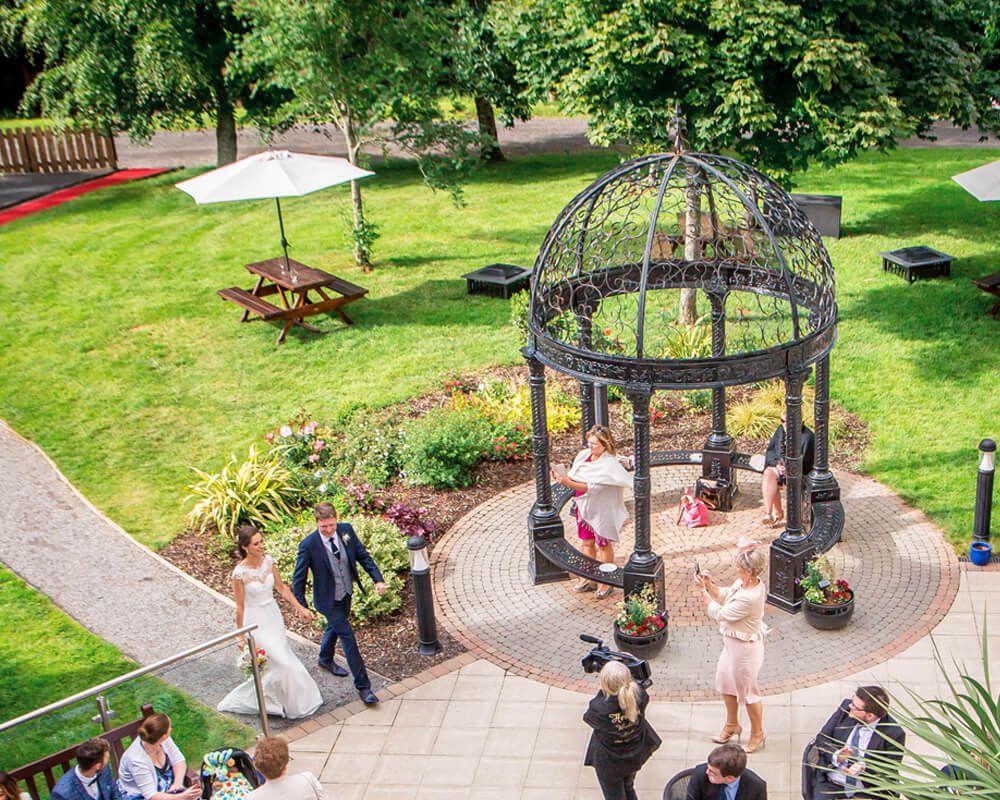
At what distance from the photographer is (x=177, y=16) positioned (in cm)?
2455

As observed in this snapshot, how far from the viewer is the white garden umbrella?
14852mm

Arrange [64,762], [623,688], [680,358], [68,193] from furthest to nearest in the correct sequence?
[68,193], [680,358], [64,762], [623,688]

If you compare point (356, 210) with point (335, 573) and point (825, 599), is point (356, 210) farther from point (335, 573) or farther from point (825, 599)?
point (825, 599)

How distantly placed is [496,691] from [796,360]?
3843mm

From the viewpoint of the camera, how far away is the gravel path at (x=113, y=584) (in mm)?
10102

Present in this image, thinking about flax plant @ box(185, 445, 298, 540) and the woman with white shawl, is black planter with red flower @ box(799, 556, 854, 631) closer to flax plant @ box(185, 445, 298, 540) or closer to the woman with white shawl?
the woman with white shawl

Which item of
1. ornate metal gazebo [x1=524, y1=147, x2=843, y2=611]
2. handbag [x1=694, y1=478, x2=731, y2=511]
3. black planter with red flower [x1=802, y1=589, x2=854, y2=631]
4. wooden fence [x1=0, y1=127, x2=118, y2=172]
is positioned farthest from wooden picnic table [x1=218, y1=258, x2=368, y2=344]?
wooden fence [x1=0, y1=127, x2=118, y2=172]

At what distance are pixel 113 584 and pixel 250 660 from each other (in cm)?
315

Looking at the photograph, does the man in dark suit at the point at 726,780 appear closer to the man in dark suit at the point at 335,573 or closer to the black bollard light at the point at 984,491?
the man in dark suit at the point at 335,573

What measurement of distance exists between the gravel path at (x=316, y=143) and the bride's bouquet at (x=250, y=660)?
2246 centimetres

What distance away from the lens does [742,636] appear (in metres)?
8.73

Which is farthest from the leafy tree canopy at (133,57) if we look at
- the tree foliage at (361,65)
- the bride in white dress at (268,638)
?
the bride in white dress at (268,638)

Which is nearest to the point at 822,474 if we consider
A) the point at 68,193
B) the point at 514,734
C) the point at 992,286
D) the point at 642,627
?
the point at 642,627

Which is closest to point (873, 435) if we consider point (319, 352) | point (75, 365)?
point (319, 352)
